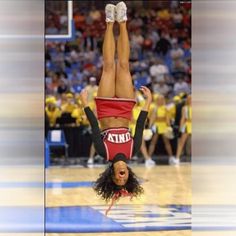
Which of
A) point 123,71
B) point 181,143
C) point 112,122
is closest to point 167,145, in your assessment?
point 181,143

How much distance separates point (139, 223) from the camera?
9.33m

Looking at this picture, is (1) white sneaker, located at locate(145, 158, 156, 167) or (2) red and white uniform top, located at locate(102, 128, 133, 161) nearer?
(2) red and white uniform top, located at locate(102, 128, 133, 161)

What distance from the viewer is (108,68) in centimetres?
708

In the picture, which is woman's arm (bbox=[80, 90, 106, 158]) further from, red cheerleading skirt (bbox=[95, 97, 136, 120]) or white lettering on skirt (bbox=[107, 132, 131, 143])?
red cheerleading skirt (bbox=[95, 97, 136, 120])

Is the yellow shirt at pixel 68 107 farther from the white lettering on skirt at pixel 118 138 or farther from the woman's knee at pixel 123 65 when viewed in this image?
the white lettering on skirt at pixel 118 138

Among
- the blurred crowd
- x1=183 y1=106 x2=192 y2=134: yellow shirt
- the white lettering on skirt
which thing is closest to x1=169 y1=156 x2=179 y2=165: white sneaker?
x1=183 y1=106 x2=192 y2=134: yellow shirt

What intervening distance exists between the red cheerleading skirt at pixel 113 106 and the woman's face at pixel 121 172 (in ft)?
1.71

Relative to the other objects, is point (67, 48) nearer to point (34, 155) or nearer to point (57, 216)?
point (57, 216)

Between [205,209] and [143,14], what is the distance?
17.1 m

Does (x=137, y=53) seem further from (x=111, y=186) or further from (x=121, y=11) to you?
(x=111, y=186)

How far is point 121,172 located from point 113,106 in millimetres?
680

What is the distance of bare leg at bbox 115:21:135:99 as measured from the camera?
23.1 ft

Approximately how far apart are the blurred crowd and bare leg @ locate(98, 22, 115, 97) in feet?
34.5

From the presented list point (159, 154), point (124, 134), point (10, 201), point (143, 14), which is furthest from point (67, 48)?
point (10, 201)
